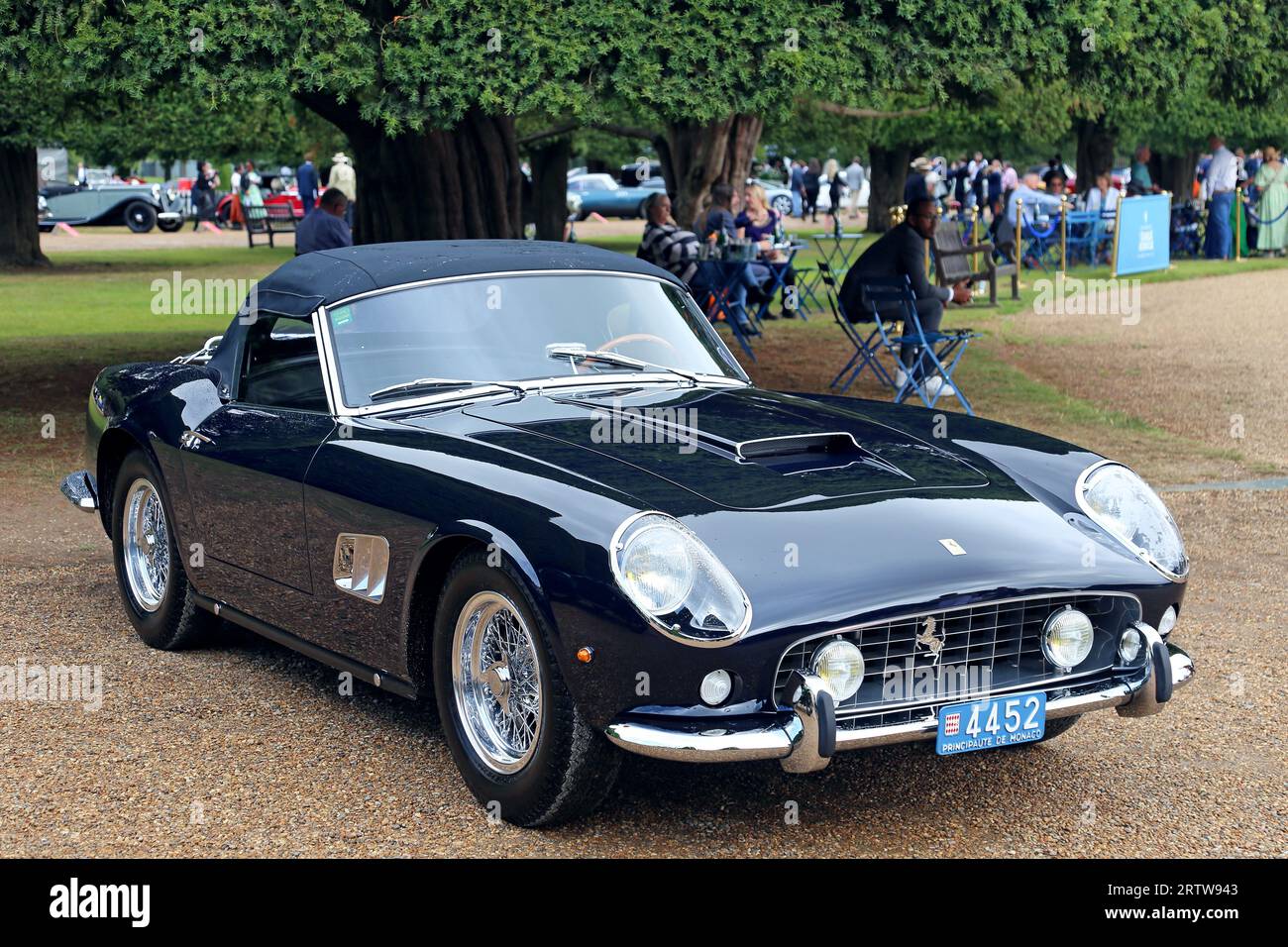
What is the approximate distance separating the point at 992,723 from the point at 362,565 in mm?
1962

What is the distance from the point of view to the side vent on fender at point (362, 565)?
5070 millimetres

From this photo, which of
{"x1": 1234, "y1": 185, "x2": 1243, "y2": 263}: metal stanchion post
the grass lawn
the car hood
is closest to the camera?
the car hood

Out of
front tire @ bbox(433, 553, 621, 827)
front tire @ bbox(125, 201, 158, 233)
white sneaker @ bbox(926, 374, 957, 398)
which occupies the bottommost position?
front tire @ bbox(433, 553, 621, 827)

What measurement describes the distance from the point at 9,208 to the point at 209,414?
25685mm

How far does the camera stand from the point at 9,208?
1166 inches

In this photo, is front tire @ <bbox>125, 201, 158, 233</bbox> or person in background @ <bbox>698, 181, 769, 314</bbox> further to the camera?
front tire @ <bbox>125, 201, 158, 233</bbox>

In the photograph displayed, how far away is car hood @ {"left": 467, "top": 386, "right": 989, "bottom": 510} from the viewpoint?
475cm

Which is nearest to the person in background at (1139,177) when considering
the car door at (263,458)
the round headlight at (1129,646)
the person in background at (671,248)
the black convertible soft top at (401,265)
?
the person in background at (671,248)

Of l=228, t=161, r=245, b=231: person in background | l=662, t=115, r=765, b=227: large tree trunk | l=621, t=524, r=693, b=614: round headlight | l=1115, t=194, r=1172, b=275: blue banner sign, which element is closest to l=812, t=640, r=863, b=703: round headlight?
l=621, t=524, r=693, b=614: round headlight

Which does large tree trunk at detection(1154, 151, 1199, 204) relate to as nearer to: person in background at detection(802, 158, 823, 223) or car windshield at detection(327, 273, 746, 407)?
person in background at detection(802, 158, 823, 223)

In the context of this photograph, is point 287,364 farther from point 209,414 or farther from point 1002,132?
point 1002,132

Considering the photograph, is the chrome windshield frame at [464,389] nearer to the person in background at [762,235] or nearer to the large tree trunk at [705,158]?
the person in background at [762,235]

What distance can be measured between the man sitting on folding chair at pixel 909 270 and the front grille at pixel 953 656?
8.14m
